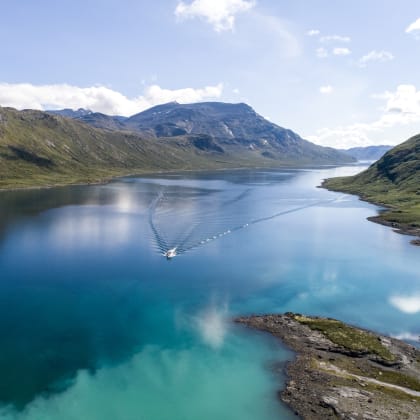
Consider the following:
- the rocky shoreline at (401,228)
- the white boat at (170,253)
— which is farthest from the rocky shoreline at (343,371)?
the rocky shoreline at (401,228)

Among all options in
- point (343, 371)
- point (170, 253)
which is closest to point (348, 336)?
point (343, 371)

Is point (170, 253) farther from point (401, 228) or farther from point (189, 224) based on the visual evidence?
point (401, 228)

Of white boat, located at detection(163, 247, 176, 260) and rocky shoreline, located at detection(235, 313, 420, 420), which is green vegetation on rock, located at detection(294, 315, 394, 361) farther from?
white boat, located at detection(163, 247, 176, 260)

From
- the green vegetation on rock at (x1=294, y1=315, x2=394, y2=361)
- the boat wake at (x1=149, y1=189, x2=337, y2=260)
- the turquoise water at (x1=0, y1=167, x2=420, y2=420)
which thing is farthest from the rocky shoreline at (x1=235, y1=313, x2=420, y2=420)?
the boat wake at (x1=149, y1=189, x2=337, y2=260)

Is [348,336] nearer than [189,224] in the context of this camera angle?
Yes

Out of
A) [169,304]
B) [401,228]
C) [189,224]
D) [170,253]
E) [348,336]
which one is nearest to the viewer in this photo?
[348,336]

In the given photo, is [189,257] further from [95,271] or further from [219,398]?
[219,398]
